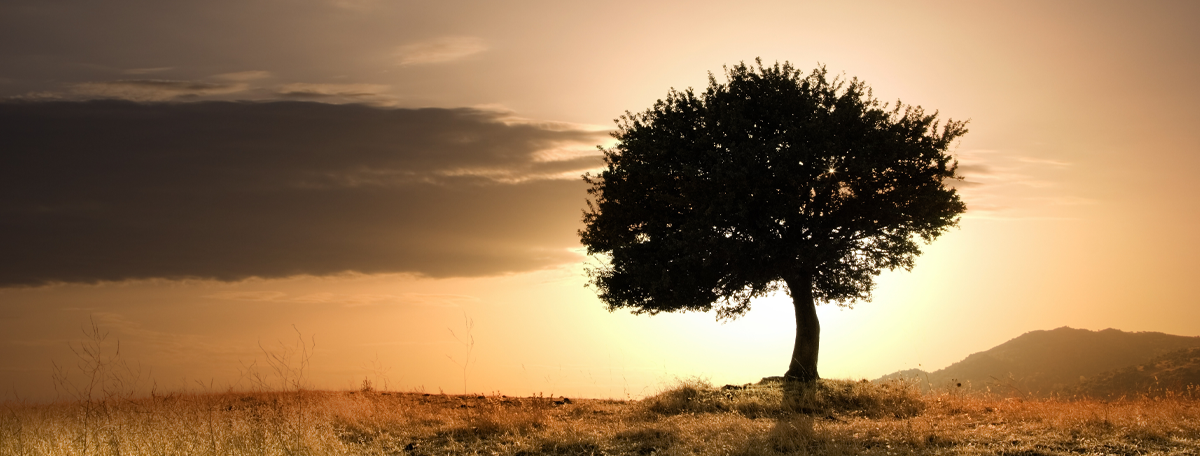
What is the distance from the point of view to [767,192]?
22.8 meters

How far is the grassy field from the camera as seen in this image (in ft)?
40.4

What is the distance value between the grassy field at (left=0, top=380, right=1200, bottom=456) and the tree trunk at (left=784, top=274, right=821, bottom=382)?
14.4 feet

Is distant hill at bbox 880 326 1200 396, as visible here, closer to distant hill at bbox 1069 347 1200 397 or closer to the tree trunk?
distant hill at bbox 1069 347 1200 397

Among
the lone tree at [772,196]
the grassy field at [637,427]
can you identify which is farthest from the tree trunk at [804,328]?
the grassy field at [637,427]

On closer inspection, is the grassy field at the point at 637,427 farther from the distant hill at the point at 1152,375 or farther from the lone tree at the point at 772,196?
the distant hill at the point at 1152,375

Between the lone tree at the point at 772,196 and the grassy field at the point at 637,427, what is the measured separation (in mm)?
5201

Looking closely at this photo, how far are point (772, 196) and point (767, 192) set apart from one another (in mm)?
227

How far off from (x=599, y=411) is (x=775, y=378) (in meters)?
8.15

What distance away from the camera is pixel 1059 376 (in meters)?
64.9

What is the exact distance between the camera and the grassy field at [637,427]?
12.3m

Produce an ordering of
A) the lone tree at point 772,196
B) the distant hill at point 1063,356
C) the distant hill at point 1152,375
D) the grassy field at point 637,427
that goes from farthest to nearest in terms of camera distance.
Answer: the distant hill at point 1063,356 < the distant hill at point 1152,375 < the lone tree at point 772,196 < the grassy field at point 637,427

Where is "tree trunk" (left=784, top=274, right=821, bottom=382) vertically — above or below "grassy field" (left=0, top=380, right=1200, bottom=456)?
above

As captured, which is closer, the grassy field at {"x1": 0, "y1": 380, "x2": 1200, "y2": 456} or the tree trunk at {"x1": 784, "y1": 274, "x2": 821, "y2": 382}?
the grassy field at {"x1": 0, "y1": 380, "x2": 1200, "y2": 456}

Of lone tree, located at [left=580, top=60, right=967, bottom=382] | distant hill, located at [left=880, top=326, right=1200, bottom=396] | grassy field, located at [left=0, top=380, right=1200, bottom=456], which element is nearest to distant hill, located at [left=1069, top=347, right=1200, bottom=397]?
distant hill, located at [left=880, top=326, right=1200, bottom=396]
